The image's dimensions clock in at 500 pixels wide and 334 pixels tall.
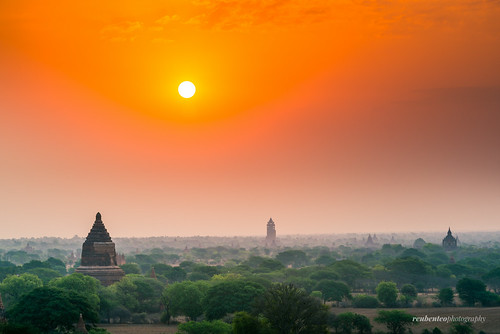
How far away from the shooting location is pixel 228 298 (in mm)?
91688

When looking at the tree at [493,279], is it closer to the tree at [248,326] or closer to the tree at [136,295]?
the tree at [136,295]

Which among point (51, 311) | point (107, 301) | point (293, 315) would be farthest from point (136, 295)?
point (293, 315)

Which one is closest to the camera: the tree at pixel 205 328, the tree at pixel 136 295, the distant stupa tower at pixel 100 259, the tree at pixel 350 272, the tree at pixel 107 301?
the tree at pixel 205 328

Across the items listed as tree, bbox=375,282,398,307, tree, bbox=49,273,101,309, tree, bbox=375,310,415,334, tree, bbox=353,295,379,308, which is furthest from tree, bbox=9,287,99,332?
tree, bbox=375,282,398,307

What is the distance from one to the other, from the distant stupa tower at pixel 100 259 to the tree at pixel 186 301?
14786mm

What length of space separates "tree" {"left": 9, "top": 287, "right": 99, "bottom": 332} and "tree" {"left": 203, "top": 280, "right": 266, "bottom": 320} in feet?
50.7

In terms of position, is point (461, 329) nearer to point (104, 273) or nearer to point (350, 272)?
point (104, 273)

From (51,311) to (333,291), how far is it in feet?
180

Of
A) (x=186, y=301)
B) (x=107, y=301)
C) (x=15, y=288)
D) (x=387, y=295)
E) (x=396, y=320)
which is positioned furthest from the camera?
(x=387, y=295)

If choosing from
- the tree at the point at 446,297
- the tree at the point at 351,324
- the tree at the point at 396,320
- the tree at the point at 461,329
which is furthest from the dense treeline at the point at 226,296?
the tree at the point at 461,329

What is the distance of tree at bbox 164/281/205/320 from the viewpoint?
9788 cm

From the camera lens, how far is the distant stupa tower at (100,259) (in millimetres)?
114250

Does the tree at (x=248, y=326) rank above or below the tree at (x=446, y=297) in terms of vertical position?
below

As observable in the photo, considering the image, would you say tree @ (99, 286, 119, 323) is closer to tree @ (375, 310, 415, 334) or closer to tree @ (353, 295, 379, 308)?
tree @ (375, 310, 415, 334)
